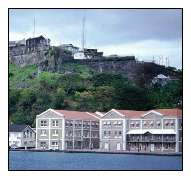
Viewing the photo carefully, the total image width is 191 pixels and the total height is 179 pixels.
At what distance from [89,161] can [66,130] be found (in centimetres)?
40

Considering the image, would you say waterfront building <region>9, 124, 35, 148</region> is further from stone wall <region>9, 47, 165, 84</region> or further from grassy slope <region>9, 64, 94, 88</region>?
stone wall <region>9, 47, 165, 84</region>

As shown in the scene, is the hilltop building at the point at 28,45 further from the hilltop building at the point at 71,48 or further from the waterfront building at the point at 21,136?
the waterfront building at the point at 21,136

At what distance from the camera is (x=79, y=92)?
13406mm

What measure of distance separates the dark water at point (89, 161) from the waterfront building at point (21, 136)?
0.30 ft

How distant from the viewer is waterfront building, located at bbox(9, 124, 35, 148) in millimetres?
13234

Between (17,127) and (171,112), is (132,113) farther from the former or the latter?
(17,127)

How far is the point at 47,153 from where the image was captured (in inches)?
523

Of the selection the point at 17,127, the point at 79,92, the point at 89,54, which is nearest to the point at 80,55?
the point at 89,54

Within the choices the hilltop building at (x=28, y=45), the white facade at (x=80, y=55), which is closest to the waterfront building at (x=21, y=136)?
the hilltop building at (x=28, y=45)

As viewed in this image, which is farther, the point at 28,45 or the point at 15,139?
the point at 28,45

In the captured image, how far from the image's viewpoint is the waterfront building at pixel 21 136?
13.2 metres

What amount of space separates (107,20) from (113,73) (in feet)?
1.72
